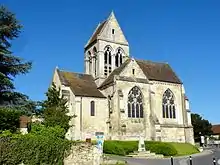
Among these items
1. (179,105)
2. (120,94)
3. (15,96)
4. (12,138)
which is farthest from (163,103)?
(12,138)

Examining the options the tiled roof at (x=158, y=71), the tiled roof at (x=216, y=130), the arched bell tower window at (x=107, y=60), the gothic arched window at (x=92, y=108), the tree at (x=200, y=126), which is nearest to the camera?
the gothic arched window at (x=92, y=108)

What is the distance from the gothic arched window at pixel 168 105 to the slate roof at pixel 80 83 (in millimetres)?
9779

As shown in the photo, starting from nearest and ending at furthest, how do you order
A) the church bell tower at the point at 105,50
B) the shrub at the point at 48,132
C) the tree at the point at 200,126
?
the shrub at the point at 48,132 < the church bell tower at the point at 105,50 < the tree at the point at 200,126

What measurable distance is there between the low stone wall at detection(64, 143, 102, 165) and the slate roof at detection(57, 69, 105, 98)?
2077cm

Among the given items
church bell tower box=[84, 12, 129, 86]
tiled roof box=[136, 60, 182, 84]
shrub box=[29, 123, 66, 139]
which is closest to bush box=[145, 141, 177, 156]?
tiled roof box=[136, 60, 182, 84]

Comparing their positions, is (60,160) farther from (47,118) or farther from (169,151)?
(169,151)

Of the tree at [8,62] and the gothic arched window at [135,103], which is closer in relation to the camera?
the tree at [8,62]

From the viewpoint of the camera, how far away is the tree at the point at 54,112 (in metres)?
28.4

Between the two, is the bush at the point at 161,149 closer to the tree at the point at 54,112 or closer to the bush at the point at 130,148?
the bush at the point at 130,148

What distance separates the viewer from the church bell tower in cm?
4794

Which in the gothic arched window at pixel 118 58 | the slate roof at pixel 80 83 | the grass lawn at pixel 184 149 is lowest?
the grass lawn at pixel 184 149

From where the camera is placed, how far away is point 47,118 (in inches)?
1122

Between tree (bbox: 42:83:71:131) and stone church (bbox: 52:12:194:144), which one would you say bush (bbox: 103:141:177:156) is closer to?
stone church (bbox: 52:12:194:144)

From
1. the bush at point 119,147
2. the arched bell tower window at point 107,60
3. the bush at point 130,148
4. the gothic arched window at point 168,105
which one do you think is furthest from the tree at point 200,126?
the bush at point 119,147
